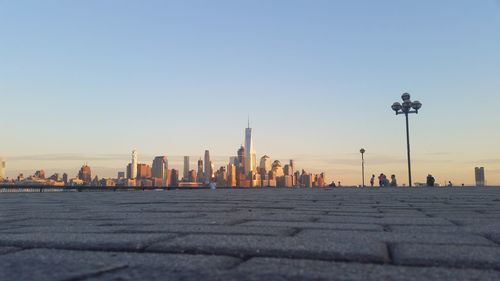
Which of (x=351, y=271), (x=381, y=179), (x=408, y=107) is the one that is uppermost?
(x=408, y=107)

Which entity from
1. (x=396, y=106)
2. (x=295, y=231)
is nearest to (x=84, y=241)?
(x=295, y=231)

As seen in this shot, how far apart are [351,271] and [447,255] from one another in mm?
654

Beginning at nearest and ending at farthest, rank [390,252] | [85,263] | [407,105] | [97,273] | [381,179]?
[97,273]
[85,263]
[390,252]
[407,105]
[381,179]

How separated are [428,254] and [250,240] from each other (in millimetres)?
968

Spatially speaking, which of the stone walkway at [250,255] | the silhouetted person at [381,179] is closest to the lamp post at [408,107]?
the silhouetted person at [381,179]

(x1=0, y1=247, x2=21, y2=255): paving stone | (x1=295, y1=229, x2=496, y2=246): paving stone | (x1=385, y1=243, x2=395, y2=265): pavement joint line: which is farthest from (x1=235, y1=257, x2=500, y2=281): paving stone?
(x1=0, y1=247, x2=21, y2=255): paving stone

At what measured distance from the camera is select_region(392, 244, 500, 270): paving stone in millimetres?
2107

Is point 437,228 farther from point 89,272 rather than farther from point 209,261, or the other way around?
point 89,272

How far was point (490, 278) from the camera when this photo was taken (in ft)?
5.95

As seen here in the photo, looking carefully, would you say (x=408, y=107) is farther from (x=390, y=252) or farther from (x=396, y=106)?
(x=390, y=252)

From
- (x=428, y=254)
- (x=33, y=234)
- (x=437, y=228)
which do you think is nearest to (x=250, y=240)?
(x=428, y=254)

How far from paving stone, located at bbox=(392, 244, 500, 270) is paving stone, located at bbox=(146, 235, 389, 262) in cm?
9

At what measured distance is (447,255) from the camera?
2.28m

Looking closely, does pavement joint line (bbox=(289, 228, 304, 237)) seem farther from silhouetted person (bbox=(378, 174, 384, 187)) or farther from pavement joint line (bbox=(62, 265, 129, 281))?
silhouetted person (bbox=(378, 174, 384, 187))
